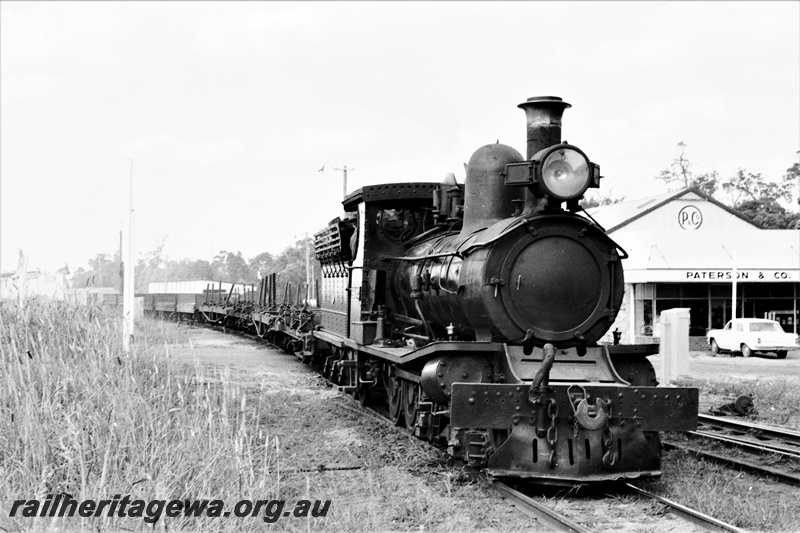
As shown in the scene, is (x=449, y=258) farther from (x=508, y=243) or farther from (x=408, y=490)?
(x=408, y=490)

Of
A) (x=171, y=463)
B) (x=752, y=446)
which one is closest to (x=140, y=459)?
(x=171, y=463)

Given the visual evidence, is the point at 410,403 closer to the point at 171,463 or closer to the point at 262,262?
the point at 171,463

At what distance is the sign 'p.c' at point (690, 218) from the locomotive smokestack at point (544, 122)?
98.0ft

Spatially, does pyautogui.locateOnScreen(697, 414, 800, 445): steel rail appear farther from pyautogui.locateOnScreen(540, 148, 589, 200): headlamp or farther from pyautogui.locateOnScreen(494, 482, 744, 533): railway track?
pyautogui.locateOnScreen(540, 148, 589, 200): headlamp

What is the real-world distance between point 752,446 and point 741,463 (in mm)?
1118

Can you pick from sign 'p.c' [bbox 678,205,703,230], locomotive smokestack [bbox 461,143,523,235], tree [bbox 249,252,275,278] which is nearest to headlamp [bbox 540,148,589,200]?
locomotive smokestack [bbox 461,143,523,235]

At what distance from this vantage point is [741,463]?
899cm

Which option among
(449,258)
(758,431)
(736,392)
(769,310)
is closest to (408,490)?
(449,258)

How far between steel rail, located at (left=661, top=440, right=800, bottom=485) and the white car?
19.0 m

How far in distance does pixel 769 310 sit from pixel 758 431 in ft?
77.1

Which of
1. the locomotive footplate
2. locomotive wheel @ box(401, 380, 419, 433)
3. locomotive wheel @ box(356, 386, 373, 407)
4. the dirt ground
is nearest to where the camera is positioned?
the locomotive footplate

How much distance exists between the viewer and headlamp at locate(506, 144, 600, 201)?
328 inches

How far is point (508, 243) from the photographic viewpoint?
8398 millimetres

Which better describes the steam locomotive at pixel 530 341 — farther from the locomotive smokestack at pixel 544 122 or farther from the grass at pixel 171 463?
the grass at pixel 171 463
